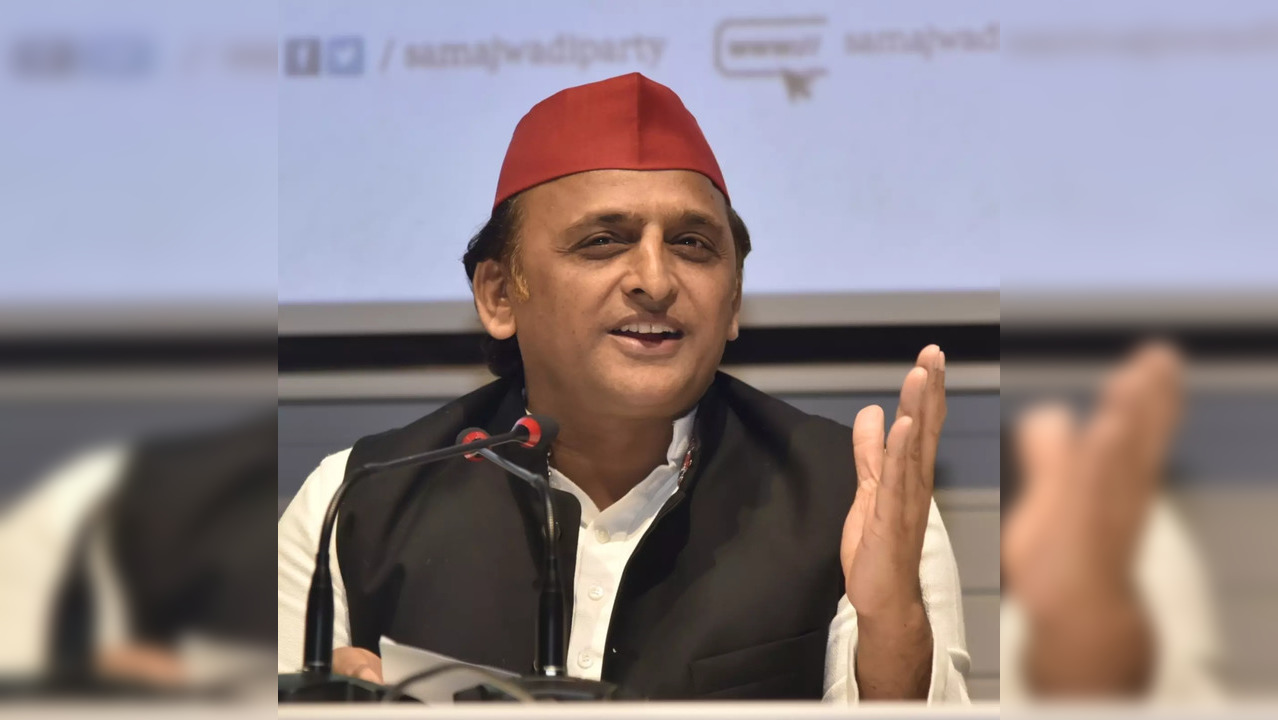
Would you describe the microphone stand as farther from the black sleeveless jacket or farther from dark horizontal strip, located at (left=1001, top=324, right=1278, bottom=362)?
dark horizontal strip, located at (left=1001, top=324, right=1278, bottom=362)

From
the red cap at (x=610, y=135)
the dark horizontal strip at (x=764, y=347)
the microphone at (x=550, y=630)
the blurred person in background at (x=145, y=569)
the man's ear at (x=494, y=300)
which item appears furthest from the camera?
the dark horizontal strip at (x=764, y=347)

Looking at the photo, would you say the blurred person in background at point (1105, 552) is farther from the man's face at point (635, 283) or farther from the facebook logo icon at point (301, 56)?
the facebook logo icon at point (301, 56)

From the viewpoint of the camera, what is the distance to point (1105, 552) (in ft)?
1.92

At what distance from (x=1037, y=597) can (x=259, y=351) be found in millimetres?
432

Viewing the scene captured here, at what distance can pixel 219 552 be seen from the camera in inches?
28.7

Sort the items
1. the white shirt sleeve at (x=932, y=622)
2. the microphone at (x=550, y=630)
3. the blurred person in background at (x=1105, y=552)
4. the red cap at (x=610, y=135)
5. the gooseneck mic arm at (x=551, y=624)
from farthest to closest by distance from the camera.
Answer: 1. the red cap at (x=610, y=135)
2. the white shirt sleeve at (x=932, y=622)
3. the gooseneck mic arm at (x=551, y=624)
4. the microphone at (x=550, y=630)
5. the blurred person in background at (x=1105, y=552)

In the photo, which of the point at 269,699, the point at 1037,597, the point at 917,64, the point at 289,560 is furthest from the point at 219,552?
the point at 917,64

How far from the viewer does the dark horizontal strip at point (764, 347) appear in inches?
65.5

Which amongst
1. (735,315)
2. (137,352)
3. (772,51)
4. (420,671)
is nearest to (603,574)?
(735,315)

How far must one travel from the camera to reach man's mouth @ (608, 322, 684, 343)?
1.40 metres

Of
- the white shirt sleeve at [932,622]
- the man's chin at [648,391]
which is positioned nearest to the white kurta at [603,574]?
the white shirt sleeve at [932,622]

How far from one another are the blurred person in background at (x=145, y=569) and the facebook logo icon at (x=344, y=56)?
0.94 metres

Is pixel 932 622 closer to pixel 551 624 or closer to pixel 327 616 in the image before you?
pixel 551 624

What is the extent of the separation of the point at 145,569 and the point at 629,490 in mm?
861
